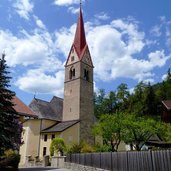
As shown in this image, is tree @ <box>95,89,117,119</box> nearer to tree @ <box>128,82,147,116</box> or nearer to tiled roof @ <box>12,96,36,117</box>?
tree @ <box>128,82,147,116</box>

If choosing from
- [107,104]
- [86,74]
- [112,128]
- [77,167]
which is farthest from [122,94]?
[77,167]

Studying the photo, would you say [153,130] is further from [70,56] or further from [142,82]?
[142,82]

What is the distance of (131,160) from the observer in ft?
51.4

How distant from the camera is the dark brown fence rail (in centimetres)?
1217

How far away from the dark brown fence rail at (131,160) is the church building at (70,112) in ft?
60.3

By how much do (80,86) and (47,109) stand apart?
7759 mm

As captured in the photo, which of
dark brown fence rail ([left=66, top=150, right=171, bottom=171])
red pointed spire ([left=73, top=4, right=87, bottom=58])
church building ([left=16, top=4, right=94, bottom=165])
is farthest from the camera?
red pointed spire ([left=73, top=4, right=87, bottom=58])

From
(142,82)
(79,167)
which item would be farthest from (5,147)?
(142,82)

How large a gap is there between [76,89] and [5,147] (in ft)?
95.6

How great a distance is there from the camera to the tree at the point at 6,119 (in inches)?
690

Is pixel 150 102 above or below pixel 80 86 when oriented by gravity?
above

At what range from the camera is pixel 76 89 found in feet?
152

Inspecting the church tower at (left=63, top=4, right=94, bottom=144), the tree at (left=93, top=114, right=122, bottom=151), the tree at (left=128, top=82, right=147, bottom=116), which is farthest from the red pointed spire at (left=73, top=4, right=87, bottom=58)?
the tree at (left=128, top=82, right=147, bottom=116)

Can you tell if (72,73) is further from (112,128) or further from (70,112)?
(112,128)
